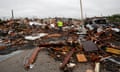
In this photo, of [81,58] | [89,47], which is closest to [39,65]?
[81,58]

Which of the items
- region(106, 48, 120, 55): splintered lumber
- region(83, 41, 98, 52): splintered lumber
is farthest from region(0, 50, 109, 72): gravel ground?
region(106, 48, 120, 55): splintered lumber

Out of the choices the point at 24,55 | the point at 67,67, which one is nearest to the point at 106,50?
the point at 67,67

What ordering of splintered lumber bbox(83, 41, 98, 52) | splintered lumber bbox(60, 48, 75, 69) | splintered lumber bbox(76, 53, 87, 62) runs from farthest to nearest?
splintered lumber bbox(83, 41, 98, 52) → splintered lumber bbox(76, 53, 87, 62) → splintered lumber bbox(60, 48, 75, 69)

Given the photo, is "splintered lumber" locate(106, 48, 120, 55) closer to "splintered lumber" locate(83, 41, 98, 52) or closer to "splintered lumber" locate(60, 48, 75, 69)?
"splintered lumber" locate(83, 41, 98, 52)

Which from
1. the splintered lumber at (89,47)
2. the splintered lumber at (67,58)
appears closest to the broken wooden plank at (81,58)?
the splintered lumber at (67,58)

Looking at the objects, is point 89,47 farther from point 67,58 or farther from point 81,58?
point 67,58

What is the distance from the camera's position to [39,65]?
26.2ft

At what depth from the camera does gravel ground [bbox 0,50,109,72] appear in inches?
297

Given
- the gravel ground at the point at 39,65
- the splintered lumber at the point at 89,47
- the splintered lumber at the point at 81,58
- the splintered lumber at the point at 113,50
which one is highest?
the splintered lumber at the point at 89,47

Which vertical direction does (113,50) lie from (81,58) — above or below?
above

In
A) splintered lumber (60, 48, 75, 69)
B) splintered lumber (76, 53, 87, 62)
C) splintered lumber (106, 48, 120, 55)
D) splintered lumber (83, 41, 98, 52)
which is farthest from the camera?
splintered lumber (83, 41, 98, 52)

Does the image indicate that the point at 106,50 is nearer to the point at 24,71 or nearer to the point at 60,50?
the point at 60,50

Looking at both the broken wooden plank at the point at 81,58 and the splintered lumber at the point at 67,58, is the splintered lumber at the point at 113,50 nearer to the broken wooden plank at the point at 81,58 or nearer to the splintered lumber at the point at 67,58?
the broken wooden plank at the point at 81,58

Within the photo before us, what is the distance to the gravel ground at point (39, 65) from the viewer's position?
754cm
